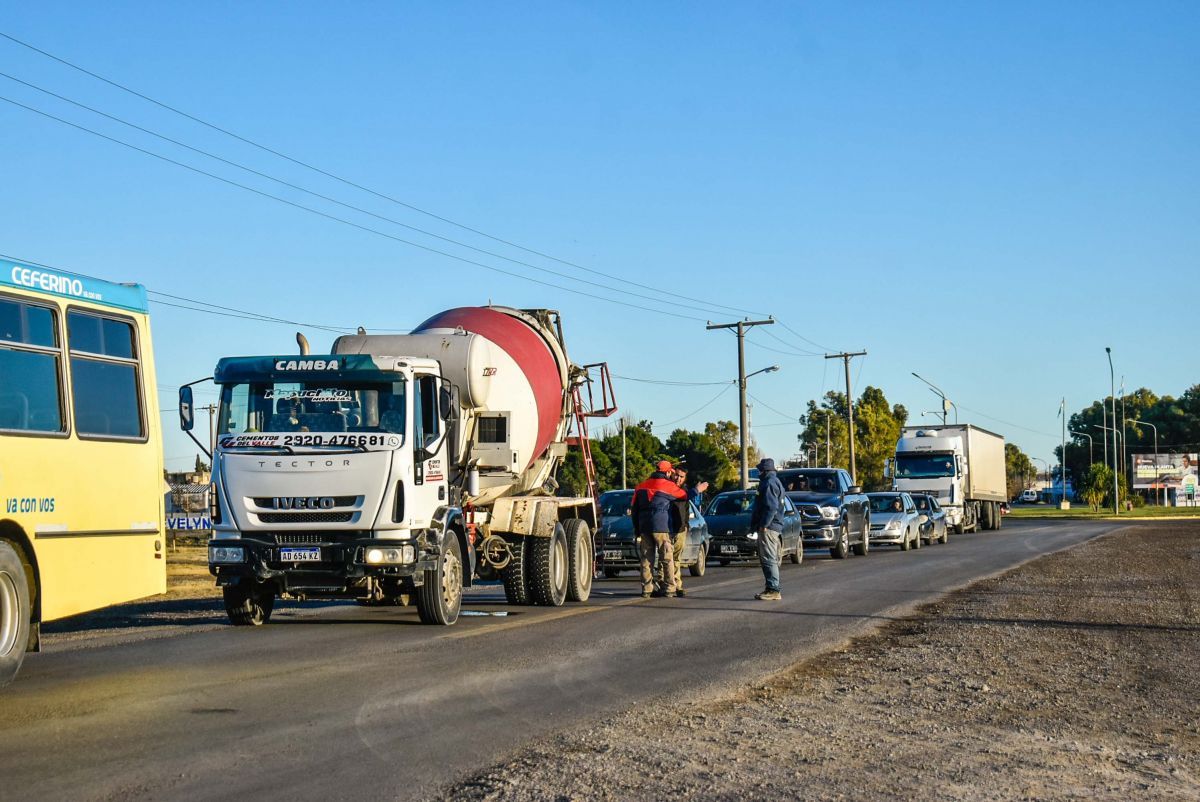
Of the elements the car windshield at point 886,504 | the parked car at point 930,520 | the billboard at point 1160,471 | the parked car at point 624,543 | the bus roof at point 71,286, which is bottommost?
the billboard at point 1160,471

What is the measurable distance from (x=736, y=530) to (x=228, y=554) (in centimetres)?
1772

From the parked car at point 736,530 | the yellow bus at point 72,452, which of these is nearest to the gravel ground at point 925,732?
the yellow bus at point 72,452

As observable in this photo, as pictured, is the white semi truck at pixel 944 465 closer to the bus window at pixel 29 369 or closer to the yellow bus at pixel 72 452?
the yellow bus at pixel 72 452

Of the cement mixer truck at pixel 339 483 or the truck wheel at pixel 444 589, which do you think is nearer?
the cement mixer truck at pixel 339 483

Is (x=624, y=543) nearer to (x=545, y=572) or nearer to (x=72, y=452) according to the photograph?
(x=545, y=572)

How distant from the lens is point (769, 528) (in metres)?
19.4

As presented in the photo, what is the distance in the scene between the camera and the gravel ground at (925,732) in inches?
279

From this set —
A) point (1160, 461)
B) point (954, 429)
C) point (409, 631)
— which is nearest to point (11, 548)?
point (409, 631)

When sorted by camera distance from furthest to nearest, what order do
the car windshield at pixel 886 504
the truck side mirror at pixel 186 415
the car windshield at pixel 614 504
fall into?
the car windshield at pixel 886 504
the car windshield at pixel 614 504
the truck side mirror at pixel 186 415

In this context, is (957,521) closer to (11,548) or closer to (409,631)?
(409,631)

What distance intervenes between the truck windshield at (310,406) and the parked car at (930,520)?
31752 mm

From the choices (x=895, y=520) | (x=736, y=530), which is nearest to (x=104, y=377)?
(x=736, y=530)

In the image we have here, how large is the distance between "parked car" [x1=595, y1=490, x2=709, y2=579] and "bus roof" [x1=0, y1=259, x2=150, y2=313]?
46.1 ft

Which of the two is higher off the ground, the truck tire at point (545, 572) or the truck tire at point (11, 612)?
the truck tire at point (11, 612)
